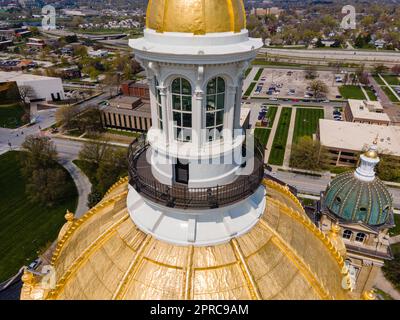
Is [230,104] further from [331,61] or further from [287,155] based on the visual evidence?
[331,61]

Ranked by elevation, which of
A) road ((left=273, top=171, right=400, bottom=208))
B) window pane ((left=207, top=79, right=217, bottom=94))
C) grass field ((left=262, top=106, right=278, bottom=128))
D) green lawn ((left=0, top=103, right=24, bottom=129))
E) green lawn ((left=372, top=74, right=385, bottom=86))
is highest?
window pane ((left=207, top=79, right=217, bottom=94))

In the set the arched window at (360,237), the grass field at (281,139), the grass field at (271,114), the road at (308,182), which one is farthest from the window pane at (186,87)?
the grass field at (271,114)

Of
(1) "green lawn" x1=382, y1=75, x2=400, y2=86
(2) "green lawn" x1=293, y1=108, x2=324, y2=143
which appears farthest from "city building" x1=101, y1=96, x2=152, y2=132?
(1) "green lawn" x1=382, y1=75, x2=400, y2=86

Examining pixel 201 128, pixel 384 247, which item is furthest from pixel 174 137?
pixel 384 247

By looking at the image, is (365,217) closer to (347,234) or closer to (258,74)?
(347,234)

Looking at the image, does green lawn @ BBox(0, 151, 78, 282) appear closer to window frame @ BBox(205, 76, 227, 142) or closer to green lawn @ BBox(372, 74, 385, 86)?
window frame @ BBox(205, 76, 227, 142)

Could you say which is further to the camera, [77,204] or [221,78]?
[77,204]

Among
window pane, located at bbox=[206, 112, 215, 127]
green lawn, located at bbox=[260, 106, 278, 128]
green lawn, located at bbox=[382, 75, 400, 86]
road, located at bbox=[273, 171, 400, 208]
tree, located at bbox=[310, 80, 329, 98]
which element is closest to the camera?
window pane, located at bbox=[206, 112, 215, 127]
